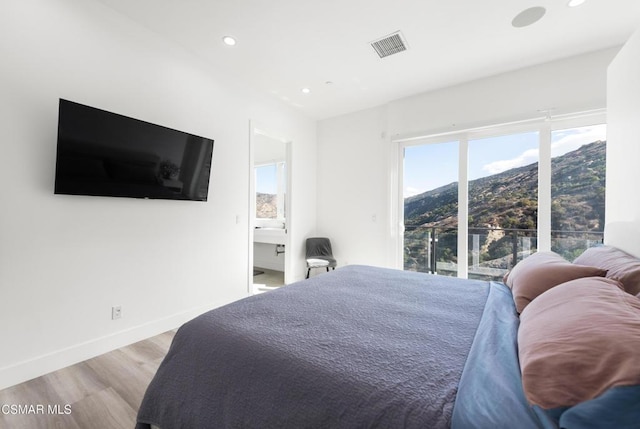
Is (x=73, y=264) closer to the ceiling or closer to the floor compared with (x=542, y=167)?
closer to the floor

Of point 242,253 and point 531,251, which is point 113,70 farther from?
point 531,251

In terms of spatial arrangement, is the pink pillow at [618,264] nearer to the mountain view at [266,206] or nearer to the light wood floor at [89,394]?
the light wood floor at [89,394]

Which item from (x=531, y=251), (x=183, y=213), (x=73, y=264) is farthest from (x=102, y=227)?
(x=531, y=251)

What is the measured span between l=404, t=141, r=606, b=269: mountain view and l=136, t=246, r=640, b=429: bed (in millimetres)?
1853

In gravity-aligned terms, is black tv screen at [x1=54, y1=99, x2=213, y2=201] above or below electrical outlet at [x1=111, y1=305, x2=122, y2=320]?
above

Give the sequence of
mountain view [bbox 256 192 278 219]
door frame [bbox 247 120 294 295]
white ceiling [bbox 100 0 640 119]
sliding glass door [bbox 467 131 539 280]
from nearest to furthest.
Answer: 1. white ceiling [bbox 100 0 640 119]
2. sliding glass door [bbox 467 131 539 280]
3. door frame [bbox 247 120 294 295]
4. mountain view [bbox 256 192 278 219]

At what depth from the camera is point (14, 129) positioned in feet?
6.00

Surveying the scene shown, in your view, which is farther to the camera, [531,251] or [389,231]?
[389,231]

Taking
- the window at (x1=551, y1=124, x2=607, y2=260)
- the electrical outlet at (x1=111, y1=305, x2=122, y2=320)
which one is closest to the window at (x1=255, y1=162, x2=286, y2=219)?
the electrical outlet at (x1=111, y1=305, x2=122, y2=320)

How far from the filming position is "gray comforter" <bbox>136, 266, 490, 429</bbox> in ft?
A: 2.63

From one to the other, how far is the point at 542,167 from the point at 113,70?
14.0 feet

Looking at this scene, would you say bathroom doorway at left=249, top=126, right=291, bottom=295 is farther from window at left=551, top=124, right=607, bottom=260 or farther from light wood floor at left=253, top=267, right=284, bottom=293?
window at left=551, top=124, right=607, bottom=260

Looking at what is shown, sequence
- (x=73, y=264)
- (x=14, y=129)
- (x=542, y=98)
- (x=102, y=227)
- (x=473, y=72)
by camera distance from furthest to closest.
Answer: (x=473, y=72), (x=542, y=98), (x=102, y=227), (x=73, y=264), (x=14, y=129)

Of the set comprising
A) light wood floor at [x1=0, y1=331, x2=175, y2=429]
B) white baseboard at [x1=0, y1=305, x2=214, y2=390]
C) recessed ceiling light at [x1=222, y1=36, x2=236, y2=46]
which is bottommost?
light wood floor at [x1=0, y1=331, x2=175, y2=429]
